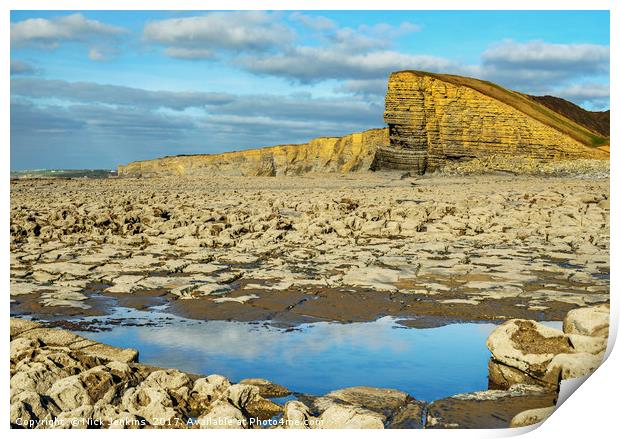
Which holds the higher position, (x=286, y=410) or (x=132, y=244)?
(x=132, y=244)

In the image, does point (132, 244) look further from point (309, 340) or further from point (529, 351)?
point (529, 351)

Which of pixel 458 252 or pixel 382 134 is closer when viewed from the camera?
pixel 458 252

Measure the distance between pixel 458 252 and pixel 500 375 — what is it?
138 inches

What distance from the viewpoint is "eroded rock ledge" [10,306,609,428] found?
2811mm

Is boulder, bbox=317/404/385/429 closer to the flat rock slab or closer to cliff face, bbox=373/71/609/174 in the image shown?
the flat rock slab

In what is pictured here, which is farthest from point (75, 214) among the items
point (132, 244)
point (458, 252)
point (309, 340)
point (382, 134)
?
point (382, 134)

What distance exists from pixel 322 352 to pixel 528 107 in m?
22.2

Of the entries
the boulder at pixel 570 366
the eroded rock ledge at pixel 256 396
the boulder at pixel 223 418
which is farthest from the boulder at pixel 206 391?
the boulder at pixel 570 366

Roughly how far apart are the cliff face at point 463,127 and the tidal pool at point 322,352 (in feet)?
62.4

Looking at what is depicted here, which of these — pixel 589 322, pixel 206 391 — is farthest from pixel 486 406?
pixel 206 391

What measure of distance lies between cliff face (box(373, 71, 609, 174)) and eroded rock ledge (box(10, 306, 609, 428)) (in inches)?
767

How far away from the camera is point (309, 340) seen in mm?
4184

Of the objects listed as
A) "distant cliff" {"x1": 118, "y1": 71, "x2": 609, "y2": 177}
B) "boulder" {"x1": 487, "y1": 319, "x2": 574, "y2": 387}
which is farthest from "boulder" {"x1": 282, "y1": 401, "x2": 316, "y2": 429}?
"distant cliff" {"x1": 118, "y1": 71, "x2": 609, "y2": 177}

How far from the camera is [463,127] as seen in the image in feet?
79.1
